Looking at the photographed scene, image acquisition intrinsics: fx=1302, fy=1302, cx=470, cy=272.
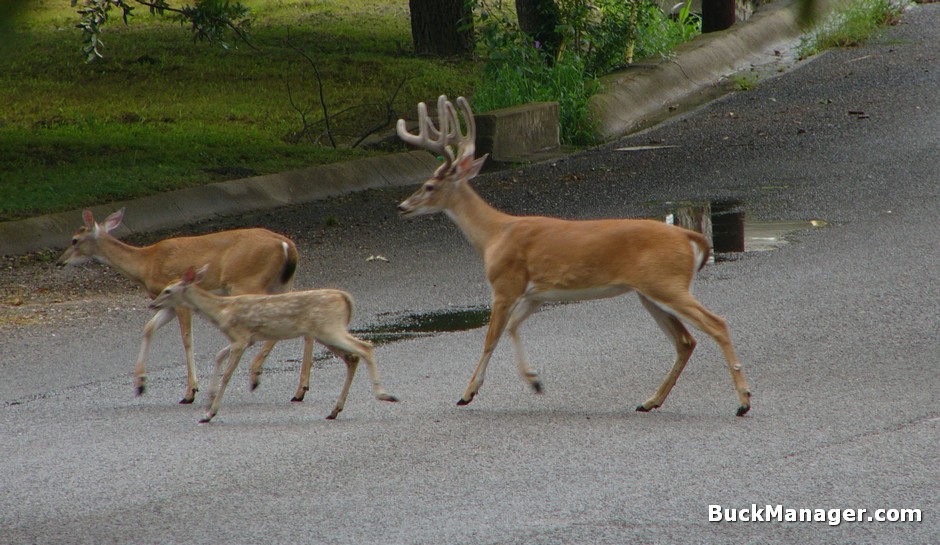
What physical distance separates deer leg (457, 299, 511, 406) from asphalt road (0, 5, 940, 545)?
4.1 inches

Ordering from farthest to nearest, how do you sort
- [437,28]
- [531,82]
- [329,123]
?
[437,28] < [531,82] < [329,123]

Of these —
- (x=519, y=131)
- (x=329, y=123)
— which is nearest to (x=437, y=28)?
(x=329, y=123)

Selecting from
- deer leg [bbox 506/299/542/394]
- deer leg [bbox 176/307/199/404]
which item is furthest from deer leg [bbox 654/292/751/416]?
deer leg [bbox 176/307/199/404]

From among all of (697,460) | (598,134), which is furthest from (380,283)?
(598,134)

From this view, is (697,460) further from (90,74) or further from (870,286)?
(90,74)

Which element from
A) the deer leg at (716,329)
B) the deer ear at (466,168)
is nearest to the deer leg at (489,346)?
the deer leg at (716,329)

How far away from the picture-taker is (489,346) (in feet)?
23.1

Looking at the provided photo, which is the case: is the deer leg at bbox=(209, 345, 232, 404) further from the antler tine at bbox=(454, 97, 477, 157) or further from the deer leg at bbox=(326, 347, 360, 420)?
the antler tine at bbox=(454, 97, 477, 157)

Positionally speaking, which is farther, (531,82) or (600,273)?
(531,82)

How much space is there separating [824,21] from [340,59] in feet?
65.9

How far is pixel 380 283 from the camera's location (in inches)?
425

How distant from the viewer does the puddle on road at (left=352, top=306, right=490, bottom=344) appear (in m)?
9.08

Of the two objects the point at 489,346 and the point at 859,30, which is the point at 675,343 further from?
the point at 859,30
